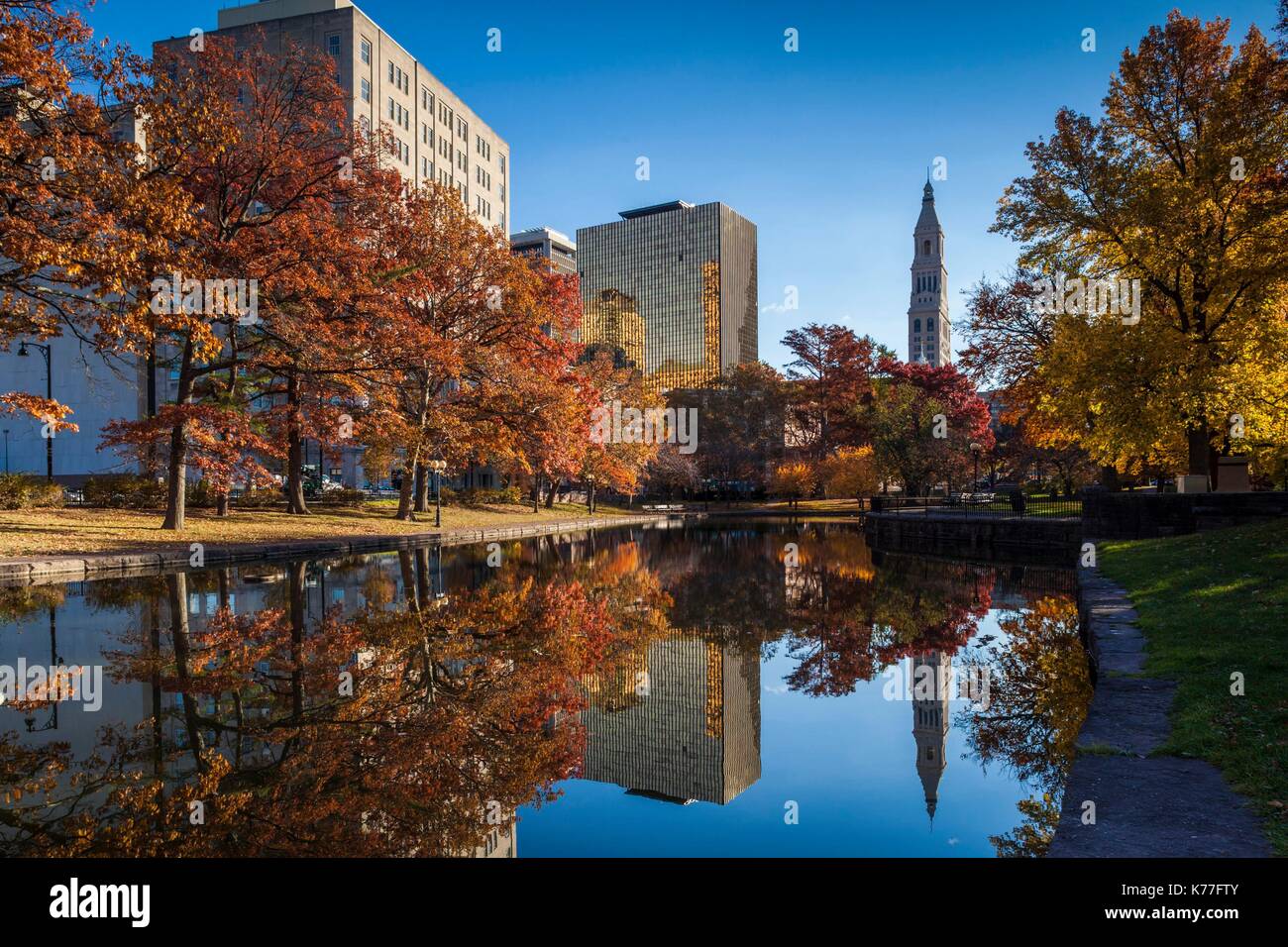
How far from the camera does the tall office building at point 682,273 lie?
158 metres

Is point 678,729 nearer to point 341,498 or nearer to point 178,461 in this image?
point 178,461

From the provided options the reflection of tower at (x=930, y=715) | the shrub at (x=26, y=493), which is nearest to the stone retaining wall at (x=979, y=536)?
the reflection of tower at (x=930, y=715)

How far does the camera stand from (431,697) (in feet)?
24.6

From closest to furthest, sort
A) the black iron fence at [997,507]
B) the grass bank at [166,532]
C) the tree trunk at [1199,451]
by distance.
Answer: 1. the grass bank at [166,532]
2. the tree trunk at [1199,451]
3. the black iron fence at [997,507]

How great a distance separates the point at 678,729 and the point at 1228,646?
19.0ft

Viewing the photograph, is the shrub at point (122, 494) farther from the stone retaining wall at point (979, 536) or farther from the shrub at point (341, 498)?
the stone retaining wall at point (979, 536)

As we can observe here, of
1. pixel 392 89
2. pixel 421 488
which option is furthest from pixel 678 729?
pixel 392 89

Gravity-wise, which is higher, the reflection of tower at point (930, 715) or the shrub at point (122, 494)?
the shrub at point (122, 494)

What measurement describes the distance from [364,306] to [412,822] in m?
26.9

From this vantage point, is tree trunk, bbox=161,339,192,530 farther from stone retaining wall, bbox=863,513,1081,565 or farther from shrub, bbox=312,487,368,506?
stone retaining wall, bbox=863,513,1081,565

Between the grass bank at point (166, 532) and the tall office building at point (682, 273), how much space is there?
121809 mm

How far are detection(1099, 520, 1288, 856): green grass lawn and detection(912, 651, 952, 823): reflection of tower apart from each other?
5.33ft

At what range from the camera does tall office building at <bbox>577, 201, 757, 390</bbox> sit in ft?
518

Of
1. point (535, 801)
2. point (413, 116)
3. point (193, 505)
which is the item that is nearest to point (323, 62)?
point (193, 505)
